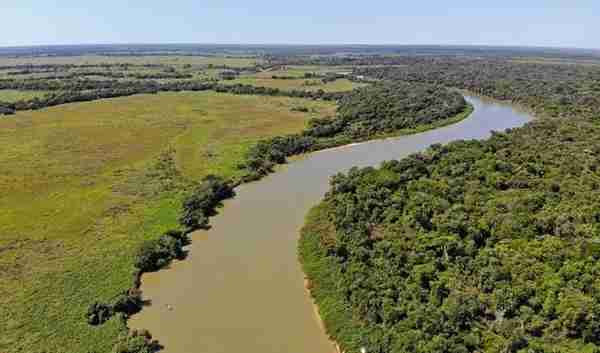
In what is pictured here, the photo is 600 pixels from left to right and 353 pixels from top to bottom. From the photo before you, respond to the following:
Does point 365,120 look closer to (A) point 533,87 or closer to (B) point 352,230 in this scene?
(B) point 352,230

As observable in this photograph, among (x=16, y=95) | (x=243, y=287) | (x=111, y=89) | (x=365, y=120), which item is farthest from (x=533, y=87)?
(x=16, y=95)

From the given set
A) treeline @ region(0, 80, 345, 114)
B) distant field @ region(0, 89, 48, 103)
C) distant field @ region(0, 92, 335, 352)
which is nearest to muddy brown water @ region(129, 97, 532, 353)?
distant field @ region(0, 92, 335, 352)

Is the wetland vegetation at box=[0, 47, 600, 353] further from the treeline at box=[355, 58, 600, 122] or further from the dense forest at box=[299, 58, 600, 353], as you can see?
the treeline at box=[355, 58, 600, 122]

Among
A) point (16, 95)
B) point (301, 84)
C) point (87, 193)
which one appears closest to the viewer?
point (87, 193)

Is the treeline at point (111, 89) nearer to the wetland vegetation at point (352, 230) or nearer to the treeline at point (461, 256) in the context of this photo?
the wetland vegetation at point (352, 230)

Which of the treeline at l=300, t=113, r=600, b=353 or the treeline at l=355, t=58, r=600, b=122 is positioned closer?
the treeline at l=300, t=113, r=600, b=353
